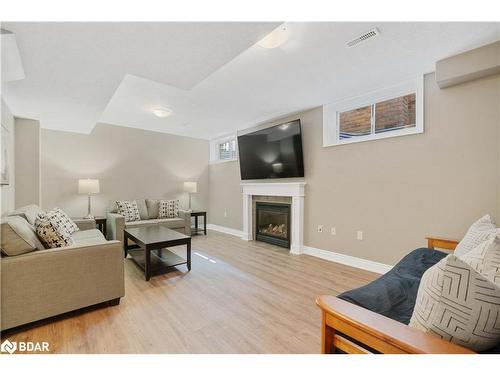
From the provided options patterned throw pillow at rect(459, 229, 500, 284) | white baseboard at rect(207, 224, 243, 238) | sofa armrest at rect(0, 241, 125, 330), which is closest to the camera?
patterned throw pillow at rect(459, 229, 500, 284)

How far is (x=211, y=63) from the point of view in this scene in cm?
187

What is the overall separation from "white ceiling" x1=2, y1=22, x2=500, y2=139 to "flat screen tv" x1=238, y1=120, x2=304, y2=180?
1.56ft

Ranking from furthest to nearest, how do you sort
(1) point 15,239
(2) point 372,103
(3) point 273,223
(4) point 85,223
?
(3) point 273,223 < (4) point 85,223 < (2) point 372,103 < (1) point 15,239

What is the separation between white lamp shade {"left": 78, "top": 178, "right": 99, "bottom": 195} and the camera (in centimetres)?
420

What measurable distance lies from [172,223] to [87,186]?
1651mm

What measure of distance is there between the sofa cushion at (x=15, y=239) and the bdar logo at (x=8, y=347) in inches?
23.7

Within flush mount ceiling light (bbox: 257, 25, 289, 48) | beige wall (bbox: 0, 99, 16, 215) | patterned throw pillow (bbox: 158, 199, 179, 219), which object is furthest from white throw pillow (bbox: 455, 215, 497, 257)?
patterned throw pillow (bbox: 158, 199, 179, 219)

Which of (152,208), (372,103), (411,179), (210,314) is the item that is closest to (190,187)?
(152,208)

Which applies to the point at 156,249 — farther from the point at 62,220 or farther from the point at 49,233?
the point at 62,220

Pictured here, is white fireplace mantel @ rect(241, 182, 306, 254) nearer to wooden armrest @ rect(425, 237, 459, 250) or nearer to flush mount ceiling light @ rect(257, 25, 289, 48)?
wooden armrest @ rect(425, 237, 459, 250)

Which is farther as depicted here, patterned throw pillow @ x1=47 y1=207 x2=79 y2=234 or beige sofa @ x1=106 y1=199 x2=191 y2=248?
beige sofa @ x1=106 y1=199 x2=191 y2=248

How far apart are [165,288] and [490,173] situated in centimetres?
346

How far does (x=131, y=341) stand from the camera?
162 centimetres
